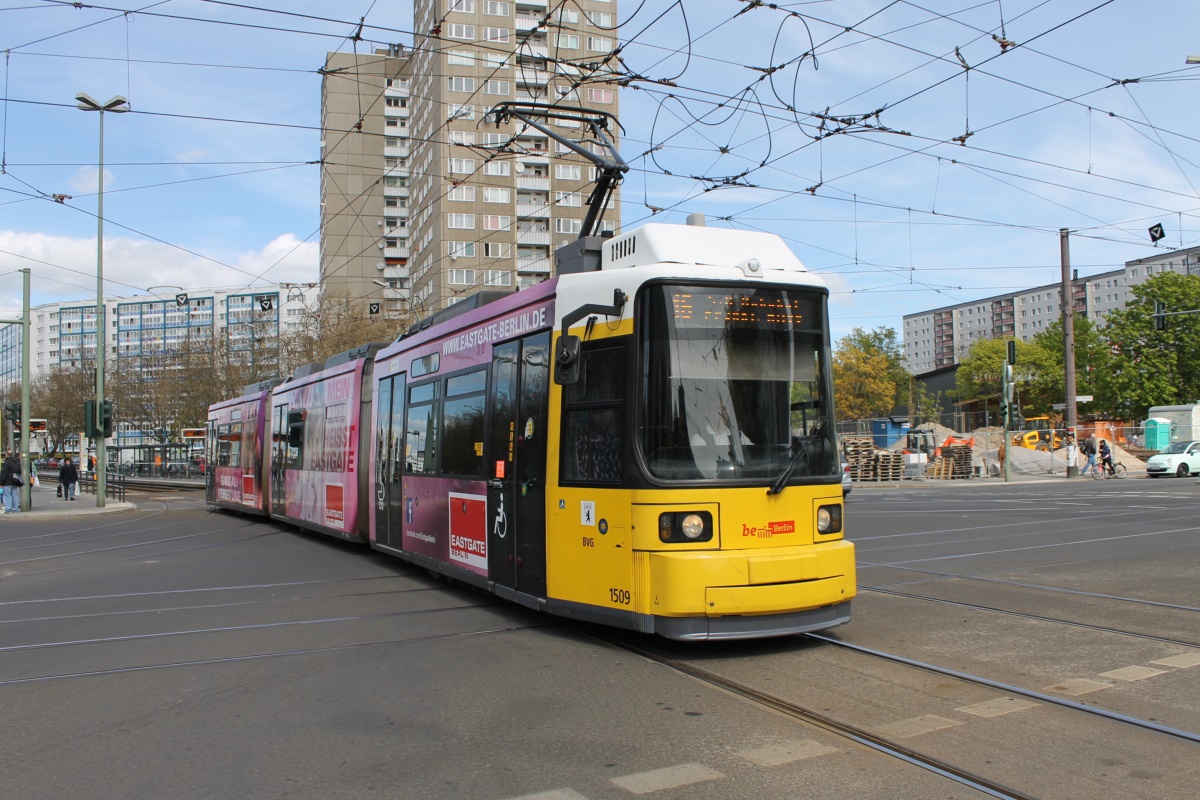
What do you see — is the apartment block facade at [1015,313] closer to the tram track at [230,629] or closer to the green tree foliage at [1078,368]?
the green tree foliage at [1078,368]

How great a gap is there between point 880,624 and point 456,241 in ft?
217

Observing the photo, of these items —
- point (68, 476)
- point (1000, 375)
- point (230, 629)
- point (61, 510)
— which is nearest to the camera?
point (230, 629)

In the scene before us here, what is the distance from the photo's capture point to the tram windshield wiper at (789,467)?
22.8 ft

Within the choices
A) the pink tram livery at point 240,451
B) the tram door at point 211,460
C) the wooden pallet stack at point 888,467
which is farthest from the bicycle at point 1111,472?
the tram door at point 211,460

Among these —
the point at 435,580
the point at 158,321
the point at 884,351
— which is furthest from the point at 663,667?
the point at 158,321

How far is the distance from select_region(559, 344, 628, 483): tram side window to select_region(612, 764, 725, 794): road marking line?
268 centimetres

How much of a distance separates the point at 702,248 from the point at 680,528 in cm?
215

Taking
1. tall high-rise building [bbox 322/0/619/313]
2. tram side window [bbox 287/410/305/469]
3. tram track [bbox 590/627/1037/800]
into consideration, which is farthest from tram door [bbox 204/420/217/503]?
tall high-rise building [bbox 322/0/619/313]

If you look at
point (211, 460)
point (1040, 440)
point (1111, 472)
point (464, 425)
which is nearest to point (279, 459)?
point (211, 460)

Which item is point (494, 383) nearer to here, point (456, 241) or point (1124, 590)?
point (1124, 590)

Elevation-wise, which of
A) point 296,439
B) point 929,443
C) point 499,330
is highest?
point 499,330

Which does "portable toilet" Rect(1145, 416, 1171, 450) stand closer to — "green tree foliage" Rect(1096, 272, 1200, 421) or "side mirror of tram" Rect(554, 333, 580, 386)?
"green tree foliage" Rect(1096, 272, 1200, 421)

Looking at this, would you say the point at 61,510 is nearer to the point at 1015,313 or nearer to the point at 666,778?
the point at 666,778

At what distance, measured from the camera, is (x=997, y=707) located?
18.1 feet
